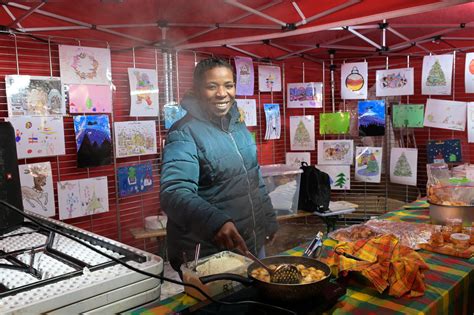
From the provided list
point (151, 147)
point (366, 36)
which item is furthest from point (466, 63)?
point (151, 147)

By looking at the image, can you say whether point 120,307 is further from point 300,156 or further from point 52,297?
point 300,156

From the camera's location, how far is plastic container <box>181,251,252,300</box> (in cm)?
94

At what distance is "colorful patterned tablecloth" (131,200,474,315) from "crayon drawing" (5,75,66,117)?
6.60ft

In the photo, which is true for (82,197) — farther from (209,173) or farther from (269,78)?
(269,78)

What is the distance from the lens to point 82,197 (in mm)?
Answer: 2824

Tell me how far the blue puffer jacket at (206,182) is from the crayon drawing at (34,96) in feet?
4.90

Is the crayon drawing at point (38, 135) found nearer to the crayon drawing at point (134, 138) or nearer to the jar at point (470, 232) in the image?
the crayon drawing at point (134, 138)

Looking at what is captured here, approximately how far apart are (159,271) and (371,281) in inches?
22.8

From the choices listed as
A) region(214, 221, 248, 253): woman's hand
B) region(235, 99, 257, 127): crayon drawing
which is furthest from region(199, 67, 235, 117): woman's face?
region(235, 99, 257, 127): crayon drawing

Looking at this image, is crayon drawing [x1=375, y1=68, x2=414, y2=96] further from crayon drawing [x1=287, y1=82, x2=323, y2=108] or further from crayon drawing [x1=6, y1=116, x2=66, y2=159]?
crayon drawing [x1=6, y1=116, x2=66, y2=159]

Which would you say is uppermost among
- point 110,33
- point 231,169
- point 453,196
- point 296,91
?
point 110,33

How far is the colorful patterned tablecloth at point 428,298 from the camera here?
0.97 meters

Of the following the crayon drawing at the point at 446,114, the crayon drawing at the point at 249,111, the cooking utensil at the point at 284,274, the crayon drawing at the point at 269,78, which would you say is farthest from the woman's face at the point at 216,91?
the crayon drawing at the point at 446,114

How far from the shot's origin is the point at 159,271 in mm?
794
